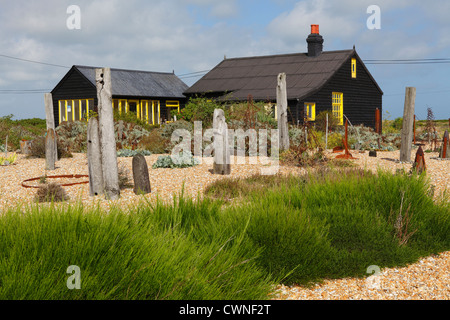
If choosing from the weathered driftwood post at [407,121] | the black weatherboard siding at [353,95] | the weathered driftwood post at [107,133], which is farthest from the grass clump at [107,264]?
the black weatherboard siding at [353,95]

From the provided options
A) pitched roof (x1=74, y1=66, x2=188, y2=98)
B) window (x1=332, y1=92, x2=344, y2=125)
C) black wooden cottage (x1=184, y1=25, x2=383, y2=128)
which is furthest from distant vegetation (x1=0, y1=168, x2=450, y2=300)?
pitched roof (x1=74, y1=66, x2=188, y2=98)

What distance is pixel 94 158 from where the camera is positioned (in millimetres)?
7941

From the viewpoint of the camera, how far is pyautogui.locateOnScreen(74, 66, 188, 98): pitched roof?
27922mm

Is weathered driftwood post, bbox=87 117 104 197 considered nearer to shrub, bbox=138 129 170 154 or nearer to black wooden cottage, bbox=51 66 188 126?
shrub, bbox=138 129 170 154

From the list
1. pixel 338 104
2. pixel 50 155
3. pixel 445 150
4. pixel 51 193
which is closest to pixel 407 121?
pixel 445 150

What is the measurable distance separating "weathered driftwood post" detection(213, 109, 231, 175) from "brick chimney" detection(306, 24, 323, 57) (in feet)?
63.0

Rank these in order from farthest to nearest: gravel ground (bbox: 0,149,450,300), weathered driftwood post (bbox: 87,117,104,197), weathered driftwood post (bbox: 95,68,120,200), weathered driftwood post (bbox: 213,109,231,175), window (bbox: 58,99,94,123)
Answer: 1. window (bbox: 58,99,94,123)
2. weathered driftwood post (bbox: 213,109,231,175)
3. weathered driftwood post (bbox: 87,117,104,197)
4. weathered driftwood post (bbox: 95,68,120,200)
5. gravel ground (bbox: 0,149,450,300)

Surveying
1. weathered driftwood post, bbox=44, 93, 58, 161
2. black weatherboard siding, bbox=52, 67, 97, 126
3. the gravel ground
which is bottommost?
the gravel ground

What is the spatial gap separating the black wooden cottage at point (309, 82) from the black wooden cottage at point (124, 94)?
184 centimetres

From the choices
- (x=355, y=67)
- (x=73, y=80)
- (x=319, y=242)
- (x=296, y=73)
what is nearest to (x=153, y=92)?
(x=73, y=80)

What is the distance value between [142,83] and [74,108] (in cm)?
481

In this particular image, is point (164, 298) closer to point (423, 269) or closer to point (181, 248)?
point (181, 248)
